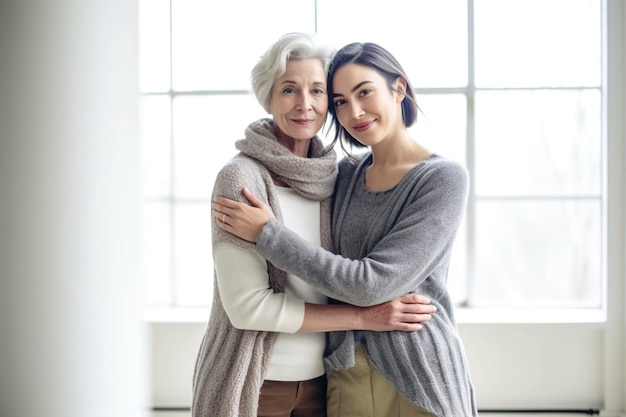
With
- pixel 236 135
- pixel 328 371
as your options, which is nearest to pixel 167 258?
pixel 236 135

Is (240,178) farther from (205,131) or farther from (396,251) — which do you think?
(205,131)

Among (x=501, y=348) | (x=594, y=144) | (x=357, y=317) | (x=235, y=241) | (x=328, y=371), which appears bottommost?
(x=501, y=348)

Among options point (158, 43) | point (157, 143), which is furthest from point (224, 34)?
point (157, 143)

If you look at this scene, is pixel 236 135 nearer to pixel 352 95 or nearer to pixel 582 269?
pixel 352 95

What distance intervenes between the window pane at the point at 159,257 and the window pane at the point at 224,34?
1.68ft

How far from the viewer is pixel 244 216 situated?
1.36 m

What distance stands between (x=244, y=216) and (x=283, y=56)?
0.40 m

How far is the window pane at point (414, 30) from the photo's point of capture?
7.92ft

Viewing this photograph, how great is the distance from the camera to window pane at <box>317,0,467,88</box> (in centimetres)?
241

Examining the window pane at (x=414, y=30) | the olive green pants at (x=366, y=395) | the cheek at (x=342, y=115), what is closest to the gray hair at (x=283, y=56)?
the cheek at (x=342, y=115)

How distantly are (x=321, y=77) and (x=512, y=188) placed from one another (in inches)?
49.0

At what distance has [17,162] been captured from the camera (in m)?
0.26

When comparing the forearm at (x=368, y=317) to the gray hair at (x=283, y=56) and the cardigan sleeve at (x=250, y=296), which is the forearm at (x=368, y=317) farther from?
the gray hair at (x=283, y=56)

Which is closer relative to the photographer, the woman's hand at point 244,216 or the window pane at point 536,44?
the woman's hand at point 244,216
